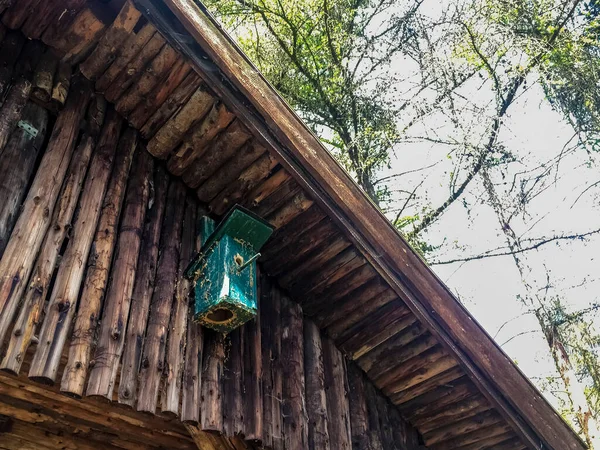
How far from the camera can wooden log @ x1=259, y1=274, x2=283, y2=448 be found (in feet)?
9.55

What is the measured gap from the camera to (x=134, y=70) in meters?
3.12

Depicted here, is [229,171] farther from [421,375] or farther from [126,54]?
[421,375]

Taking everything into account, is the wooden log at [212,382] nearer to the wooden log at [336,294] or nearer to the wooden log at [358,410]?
the wooden log at [336,294]

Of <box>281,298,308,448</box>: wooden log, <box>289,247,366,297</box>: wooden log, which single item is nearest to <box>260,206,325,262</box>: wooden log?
<box>289,247,366,297</box>: wooden log

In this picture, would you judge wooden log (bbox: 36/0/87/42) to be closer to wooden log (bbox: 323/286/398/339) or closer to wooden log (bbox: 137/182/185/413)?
wooden log (bbox: 137/182/185/413)

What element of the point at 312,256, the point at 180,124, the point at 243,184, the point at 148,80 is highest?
the point at 148,80

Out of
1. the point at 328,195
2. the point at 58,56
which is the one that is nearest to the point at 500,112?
the point at 328,195

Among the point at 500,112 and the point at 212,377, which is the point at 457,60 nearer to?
the point at 500,112

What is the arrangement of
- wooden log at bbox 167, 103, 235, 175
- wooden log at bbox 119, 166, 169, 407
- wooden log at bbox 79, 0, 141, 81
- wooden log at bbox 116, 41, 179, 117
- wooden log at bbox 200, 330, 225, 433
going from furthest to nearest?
wooden log at bbox 167, 103, 235, 175 < wooden log at bbox 116, 41, 179, 117 < wooden log at bbox 79, 0, 141, 81 < wooden log at bbox 200, 330, 225, 433 < wooden log at bbox 119, 166, 169, 407

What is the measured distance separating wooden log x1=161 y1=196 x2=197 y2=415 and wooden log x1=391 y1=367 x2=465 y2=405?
1911 mm

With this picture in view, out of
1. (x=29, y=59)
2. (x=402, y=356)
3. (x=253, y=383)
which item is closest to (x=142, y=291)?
(x=253, y=383)

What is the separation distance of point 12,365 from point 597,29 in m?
8.94

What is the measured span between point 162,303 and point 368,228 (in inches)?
49.4

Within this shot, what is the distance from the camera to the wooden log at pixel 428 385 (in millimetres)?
3629
